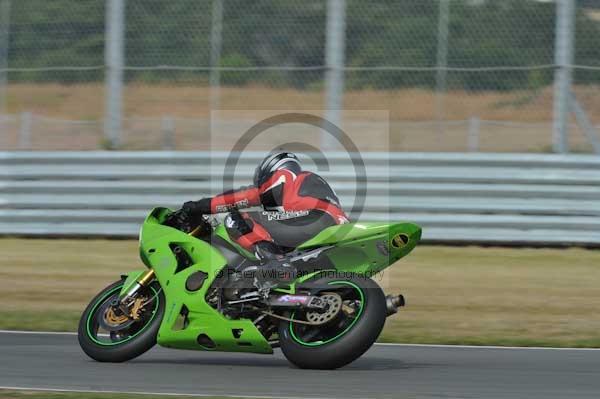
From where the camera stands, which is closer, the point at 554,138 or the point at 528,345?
the point at 528,345

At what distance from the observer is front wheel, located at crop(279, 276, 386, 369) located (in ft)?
21.9

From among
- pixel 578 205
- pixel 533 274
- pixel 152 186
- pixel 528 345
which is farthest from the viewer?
pixel 152 186

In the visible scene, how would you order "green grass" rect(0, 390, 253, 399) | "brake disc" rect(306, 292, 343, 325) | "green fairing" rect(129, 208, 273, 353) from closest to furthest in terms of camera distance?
"green grass" rect(0, 390, 253, 399), "brake disc" rect(306, 292, 343, 325), "green fairing" rect(129, 208, 273, 353)

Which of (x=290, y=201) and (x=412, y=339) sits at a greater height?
(x=290, y=201)

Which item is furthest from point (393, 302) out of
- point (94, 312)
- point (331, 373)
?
point (94, 312)

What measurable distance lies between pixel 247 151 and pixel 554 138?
376 cm

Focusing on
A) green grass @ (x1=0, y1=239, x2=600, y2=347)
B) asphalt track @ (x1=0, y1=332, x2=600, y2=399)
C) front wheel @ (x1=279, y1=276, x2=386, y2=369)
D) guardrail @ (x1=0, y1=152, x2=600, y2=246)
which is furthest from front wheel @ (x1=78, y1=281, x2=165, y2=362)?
guardrail @ (x1=0, y1=152, x2=600, y2=246)

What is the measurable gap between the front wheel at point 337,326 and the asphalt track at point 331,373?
133 millimetres

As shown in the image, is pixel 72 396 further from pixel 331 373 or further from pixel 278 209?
pixel 278 209

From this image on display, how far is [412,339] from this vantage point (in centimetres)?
871

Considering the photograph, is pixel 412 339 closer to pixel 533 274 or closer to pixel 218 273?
pixel 218 273

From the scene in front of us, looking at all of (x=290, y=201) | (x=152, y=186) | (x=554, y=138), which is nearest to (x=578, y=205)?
(x=554, y=138)

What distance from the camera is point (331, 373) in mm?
6895

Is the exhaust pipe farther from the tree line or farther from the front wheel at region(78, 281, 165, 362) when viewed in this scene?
the tree line
